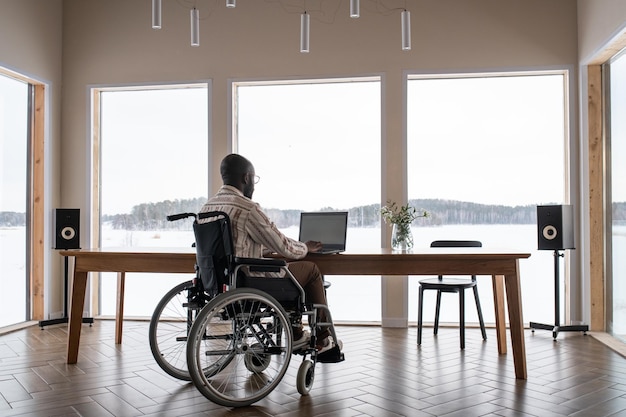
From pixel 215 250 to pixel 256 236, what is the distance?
0.25 metres

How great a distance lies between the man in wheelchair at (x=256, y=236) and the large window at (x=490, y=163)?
2288 millimetres

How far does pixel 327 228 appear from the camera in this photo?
4.00 metres

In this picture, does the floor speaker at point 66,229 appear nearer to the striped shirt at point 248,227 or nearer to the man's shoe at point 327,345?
the striped shirt at point 248,227

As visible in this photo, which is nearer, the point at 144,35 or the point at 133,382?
the point at 133,382

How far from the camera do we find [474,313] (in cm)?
553

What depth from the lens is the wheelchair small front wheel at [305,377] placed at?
10.6 ft

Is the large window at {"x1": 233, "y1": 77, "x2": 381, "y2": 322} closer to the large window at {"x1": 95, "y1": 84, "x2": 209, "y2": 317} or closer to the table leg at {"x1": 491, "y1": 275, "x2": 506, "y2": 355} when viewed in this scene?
the large window at {"x1": 95, "y1": 84, "x2": 209, "y2": 317}

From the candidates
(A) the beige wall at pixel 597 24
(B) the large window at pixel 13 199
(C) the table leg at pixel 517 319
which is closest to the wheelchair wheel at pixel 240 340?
(C) the table leg at pixel 517 319

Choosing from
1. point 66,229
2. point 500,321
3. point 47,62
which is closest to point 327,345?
point 500,321

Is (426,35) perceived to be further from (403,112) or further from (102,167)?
(102,167)

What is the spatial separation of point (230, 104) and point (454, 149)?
2088 millimetres

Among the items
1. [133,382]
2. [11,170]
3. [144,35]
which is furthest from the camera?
[144,35]

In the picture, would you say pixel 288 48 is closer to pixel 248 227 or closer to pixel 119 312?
pixel 119 312

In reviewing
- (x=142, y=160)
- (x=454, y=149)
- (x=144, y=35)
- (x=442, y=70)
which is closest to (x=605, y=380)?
(x=454, y=149)
